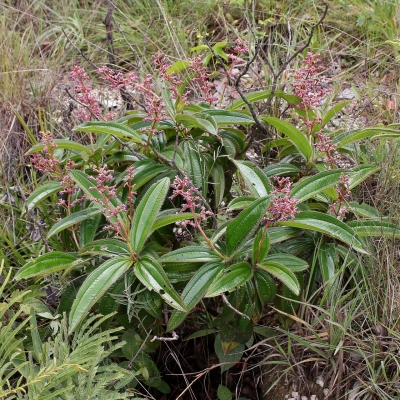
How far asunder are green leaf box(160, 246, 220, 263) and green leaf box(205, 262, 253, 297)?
0.07 meters

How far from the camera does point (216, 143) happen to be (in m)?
1.98

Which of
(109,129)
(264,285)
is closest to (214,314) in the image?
(264,285)

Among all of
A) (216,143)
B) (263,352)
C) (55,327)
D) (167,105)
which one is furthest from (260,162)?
(55,327)

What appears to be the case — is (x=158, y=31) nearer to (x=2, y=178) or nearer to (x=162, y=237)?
(x=2, y=178)

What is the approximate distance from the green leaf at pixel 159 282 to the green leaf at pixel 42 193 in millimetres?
465

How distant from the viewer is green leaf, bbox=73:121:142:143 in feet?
5.76

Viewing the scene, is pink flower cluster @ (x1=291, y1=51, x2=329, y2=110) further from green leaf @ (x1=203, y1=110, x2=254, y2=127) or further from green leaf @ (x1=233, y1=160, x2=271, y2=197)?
green leaf @ (x1=233, y1=160, x2=271, y2=197)

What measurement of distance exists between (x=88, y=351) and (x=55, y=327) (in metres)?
0.22

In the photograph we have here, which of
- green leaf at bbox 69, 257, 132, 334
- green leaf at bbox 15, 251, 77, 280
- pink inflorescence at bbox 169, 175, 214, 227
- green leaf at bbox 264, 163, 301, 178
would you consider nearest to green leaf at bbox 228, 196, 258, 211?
pink inflorescence at bbox 169, 175, 214, 227

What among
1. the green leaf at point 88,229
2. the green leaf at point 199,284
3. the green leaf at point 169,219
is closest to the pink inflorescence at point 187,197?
the green leaf at point 169,219

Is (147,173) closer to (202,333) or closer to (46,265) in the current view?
(46,265)

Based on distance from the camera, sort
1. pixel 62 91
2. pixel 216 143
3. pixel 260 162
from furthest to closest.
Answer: pixel 62 91 < pixel 260 162 < pixel 216 143

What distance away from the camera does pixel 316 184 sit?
5.57ft

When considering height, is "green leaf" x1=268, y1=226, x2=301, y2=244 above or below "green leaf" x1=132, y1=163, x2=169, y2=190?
below
